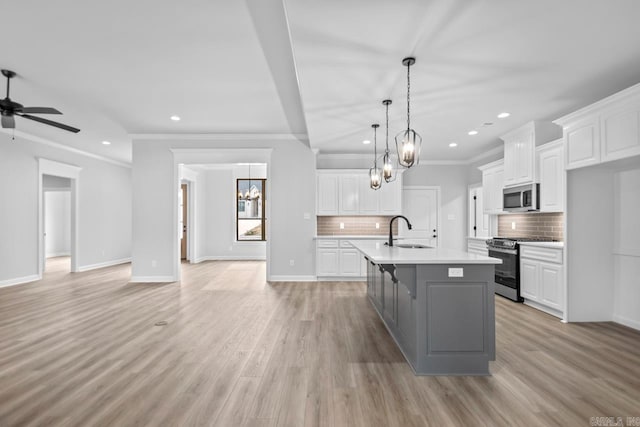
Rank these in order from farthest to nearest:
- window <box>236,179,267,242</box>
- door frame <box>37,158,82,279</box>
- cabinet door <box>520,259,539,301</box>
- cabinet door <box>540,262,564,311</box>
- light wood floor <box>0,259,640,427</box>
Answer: window <box>236,179,267,242</box> < door frame <box>37,158,82,279</box> < cabinet door <box>520,259,539,301</box> < cabinet door <box>540,262,564,311</box> < light wood floor <box>0,259,640,427</box>

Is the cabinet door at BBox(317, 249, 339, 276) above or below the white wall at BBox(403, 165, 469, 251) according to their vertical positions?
below

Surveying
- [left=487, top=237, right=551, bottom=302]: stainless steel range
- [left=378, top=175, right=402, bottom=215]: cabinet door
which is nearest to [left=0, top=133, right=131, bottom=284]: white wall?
[left=378, top=175, right=402, bottom=215]: cabinet door

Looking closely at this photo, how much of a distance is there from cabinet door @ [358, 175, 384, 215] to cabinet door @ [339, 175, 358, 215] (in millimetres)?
106

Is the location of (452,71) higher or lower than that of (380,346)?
higher

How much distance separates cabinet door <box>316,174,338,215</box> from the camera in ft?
21.6

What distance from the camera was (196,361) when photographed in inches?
108

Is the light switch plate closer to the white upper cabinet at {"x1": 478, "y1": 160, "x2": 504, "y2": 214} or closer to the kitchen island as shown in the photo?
the kitchen island

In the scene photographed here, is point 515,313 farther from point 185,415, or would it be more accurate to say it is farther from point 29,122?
point 29,122

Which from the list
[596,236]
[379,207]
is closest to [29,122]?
[379,207]

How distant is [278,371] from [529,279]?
3.79m

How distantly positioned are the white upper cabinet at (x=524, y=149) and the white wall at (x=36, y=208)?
8.84 meters

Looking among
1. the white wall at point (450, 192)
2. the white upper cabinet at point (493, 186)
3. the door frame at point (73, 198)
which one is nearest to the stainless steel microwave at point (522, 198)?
the white upper cabinet at point (493, 186)

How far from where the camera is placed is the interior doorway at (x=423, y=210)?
744 cm

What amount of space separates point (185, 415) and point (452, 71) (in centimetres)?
354
